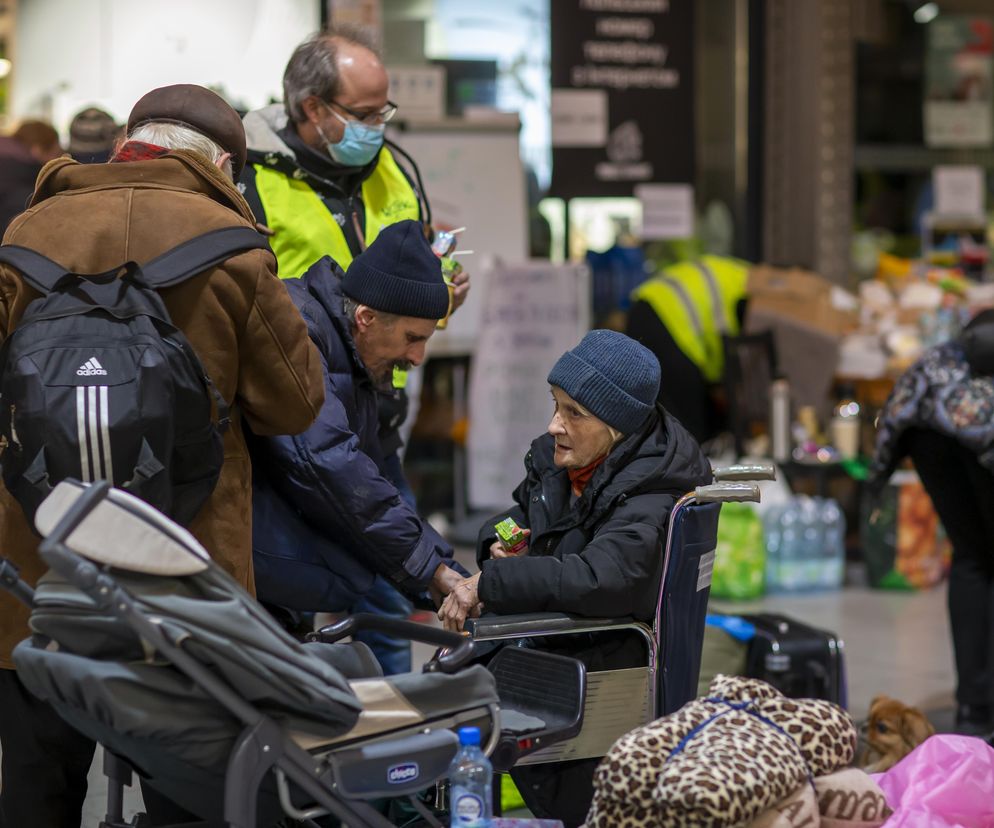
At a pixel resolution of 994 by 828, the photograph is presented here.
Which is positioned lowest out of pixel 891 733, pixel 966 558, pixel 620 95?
pixel 891 733

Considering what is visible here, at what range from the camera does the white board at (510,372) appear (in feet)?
25.6

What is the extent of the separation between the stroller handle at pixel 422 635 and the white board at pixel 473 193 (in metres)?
4.85

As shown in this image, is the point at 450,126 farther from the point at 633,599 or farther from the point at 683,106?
the point at 633,599

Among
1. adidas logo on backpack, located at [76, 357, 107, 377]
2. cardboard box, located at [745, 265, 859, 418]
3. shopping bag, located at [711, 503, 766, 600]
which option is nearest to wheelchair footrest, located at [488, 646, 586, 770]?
adidas logo on backpack, located at [76, 357, 107, 377]

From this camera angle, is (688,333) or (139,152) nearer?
(139,152)

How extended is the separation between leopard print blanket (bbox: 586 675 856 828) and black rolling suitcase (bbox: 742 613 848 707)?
1.60 m

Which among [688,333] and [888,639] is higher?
[688,333]

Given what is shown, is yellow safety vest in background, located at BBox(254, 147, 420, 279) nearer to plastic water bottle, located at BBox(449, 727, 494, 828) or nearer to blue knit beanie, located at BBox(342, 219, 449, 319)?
blue knit beanie, located at BBox(342, 219, 449, 319)

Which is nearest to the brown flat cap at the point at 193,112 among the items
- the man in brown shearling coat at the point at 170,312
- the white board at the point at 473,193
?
the man in brown shearling coat at the point at 170,312

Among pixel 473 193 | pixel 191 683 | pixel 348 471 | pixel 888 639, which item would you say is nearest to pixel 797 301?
pixel 473 193

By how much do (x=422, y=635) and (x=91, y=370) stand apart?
0.81 metres

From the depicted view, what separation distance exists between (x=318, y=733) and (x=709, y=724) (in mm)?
736

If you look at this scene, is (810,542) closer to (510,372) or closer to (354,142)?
(510,372)

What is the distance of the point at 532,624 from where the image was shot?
314 centimetres
